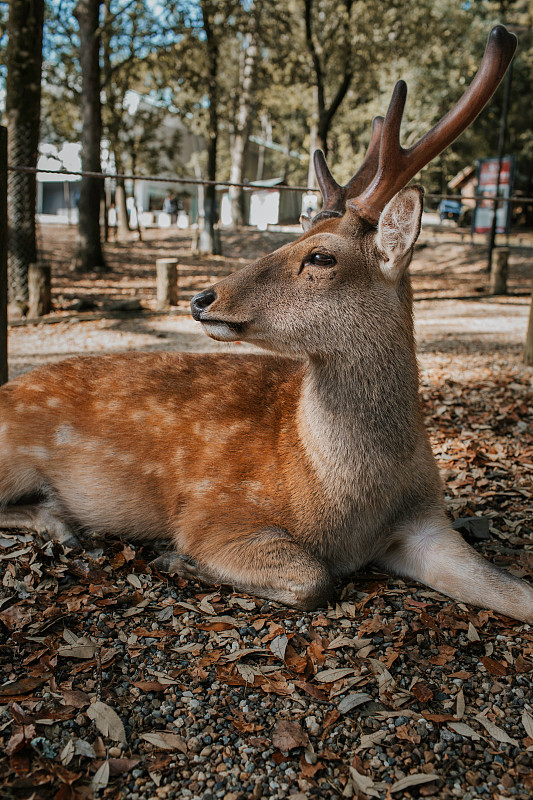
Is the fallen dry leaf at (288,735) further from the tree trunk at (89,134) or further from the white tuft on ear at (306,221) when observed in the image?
the tree trunk at (89,134)

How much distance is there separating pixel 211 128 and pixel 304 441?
1535cm

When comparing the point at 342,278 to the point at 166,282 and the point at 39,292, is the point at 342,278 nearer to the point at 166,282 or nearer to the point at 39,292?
the point at 39,292

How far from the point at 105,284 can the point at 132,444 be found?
10200mm

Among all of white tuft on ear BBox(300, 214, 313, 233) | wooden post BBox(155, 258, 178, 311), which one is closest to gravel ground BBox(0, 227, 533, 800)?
white tuft on ear BBox(300, 214, 313, 233)

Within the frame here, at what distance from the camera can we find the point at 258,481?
2877 mm

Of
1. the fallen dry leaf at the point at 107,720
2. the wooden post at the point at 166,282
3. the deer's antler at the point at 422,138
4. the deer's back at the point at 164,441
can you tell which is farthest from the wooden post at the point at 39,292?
the fallen dry leaf at the point at 107,720

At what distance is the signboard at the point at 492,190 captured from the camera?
17250 millimetres

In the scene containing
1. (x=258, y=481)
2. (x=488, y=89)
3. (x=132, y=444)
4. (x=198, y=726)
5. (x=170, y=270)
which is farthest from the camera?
(x=170, y=270)

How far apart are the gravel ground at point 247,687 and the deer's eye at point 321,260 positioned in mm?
1274

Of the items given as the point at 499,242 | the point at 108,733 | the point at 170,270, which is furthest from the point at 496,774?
the point at 499,242

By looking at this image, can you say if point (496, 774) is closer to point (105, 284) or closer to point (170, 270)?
point (170, 270)

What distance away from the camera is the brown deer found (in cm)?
265

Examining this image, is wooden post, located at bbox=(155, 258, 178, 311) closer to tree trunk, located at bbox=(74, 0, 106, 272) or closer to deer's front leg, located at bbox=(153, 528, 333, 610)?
tree trunk, located at bbox=(74, 0, 106, 272)

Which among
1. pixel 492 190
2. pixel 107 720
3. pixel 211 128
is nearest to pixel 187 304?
pixel 211 128
